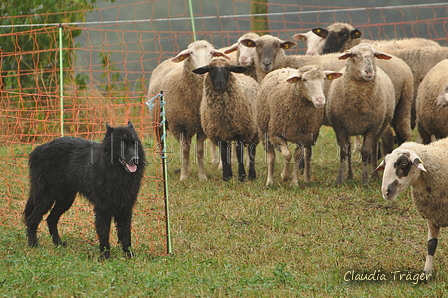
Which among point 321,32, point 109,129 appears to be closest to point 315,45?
point 321,32

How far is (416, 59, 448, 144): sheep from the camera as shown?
8.23 metres

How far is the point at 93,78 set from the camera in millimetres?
14609

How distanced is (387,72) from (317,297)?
574 centimetres

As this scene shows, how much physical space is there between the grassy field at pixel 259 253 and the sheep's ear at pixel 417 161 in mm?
899

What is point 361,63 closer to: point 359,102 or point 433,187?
point 359,102

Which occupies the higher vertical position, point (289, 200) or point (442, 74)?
point (442, 74)

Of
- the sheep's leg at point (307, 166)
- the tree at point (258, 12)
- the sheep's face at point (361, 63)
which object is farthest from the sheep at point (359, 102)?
the tree at point (258, 12)

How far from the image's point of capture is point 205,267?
16.6ft

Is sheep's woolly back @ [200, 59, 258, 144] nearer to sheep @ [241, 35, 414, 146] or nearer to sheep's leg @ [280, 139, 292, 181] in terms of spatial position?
sheep's leg @ [280, 139, 292, 181]

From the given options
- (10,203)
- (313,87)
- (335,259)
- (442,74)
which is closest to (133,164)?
(335,259)

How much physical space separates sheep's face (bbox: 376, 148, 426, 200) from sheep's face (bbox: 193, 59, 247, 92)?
12.5 ft

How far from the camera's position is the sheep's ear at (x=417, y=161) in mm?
4820

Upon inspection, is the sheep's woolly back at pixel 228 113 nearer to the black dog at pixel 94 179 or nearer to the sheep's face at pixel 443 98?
the sheep's face at pixel 443 98

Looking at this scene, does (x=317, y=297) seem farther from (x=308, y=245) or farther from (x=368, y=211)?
(x=368, y=211)
